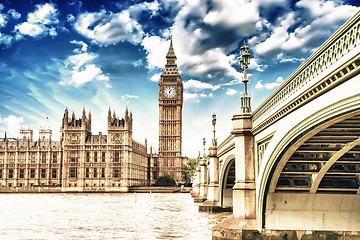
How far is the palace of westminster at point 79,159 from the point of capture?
365ft

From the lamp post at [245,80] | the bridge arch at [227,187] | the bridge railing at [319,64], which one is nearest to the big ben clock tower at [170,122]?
the bridge arch at [227,187]

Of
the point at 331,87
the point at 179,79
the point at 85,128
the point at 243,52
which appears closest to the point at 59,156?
the point at 85,128

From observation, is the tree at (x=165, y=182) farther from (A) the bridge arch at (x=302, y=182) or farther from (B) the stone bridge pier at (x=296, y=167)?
(A) the bridge arch at (x=302, y=182)

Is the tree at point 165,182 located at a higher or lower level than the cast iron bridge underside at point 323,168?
lower

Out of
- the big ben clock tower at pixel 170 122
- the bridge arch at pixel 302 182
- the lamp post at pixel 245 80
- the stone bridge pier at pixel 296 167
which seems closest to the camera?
the stone bridge pier at pixel 296 167

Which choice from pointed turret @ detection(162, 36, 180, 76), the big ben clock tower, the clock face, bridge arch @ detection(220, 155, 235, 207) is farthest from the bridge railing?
pointed turret @ detection(162, 36, 180, 76)

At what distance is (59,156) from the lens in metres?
119

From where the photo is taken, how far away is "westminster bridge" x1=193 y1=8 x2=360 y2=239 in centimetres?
1012

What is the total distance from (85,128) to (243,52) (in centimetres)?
10136

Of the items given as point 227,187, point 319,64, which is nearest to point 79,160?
point 227,187

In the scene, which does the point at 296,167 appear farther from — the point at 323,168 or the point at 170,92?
the point at 170,92

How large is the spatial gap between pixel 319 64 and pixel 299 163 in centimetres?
599

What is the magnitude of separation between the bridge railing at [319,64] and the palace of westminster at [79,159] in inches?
3887

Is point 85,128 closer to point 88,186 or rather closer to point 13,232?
point 88,186
